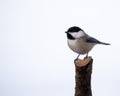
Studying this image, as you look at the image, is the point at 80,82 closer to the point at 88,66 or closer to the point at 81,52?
the point at 88,66

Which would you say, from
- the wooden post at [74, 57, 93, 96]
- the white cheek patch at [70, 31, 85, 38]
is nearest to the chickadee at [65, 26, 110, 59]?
the white cheek patch at [70, 31, 85, 38]

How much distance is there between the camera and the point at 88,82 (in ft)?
6.10

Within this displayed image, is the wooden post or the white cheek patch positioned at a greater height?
the white cheek patch

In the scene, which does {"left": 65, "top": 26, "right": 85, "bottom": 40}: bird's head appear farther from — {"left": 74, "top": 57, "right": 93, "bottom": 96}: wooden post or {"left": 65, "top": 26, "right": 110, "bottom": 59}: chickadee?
{"left": 74, "top": 57, "right": 93, "bottom": 96}: wooden post

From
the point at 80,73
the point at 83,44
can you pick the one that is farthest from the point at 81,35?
the point at 80,73

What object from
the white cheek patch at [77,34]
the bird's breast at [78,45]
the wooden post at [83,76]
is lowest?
the wooden post at [83,76]

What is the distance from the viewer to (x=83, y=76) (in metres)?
1.83

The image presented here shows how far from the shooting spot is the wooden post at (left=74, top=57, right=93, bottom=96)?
5.94 feet

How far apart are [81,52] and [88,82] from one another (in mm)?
377

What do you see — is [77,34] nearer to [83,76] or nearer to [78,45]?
[78,45]

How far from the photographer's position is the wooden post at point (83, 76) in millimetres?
1812

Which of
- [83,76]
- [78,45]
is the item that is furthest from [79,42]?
[83,76]

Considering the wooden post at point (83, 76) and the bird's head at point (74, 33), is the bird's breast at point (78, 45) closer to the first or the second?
the bird's head at point (74, 33)

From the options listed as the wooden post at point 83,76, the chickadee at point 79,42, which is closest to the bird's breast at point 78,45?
the chickadee at point 79,42
